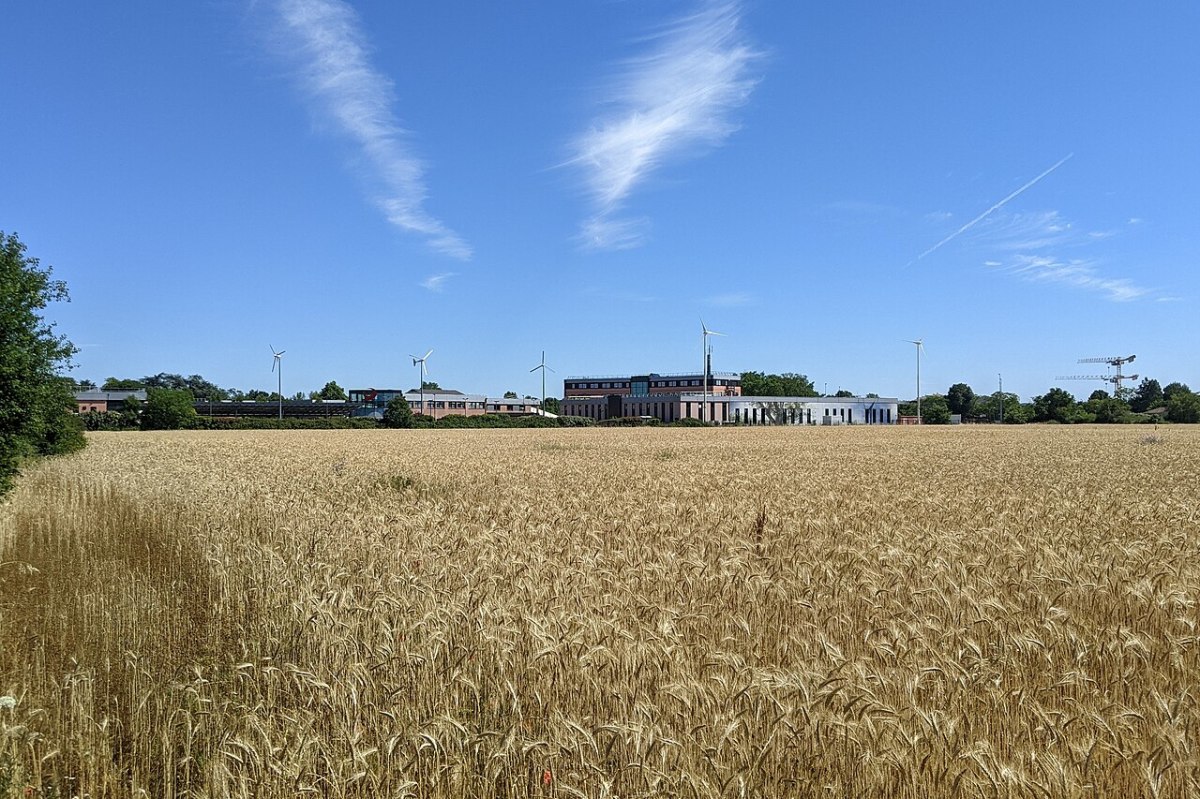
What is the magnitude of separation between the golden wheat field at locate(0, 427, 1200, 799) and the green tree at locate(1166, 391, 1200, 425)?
200 meters

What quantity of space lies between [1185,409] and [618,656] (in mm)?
214627

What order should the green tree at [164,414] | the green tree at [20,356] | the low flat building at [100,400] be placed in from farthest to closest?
the low flat building at [100,400] < the green tree at [164,414] < the green tree at [20,356]

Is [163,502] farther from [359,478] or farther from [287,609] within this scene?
[287,609]

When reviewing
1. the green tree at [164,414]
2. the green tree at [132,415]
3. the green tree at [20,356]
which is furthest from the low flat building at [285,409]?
the green tree at [20,356]

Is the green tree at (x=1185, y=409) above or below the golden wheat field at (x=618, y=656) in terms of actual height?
above

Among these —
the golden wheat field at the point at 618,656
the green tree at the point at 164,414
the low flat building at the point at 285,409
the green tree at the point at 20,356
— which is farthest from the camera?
the low flat building at the point at 285,409

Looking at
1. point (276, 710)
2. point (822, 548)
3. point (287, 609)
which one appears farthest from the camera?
point (822, 548)

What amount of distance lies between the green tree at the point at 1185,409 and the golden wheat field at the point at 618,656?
19972cm

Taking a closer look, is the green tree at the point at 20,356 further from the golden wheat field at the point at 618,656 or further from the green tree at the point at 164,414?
the green tree at the point at 164,414

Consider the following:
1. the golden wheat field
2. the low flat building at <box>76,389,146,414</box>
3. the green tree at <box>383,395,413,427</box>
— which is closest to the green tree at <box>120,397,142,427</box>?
the green tree at <box>383,395,413,427</box>

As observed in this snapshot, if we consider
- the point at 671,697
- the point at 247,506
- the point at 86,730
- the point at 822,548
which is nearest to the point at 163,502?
the point at 247,506

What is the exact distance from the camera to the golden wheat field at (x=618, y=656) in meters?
4.03

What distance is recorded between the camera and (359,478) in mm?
20531

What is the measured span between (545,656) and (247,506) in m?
11.3
